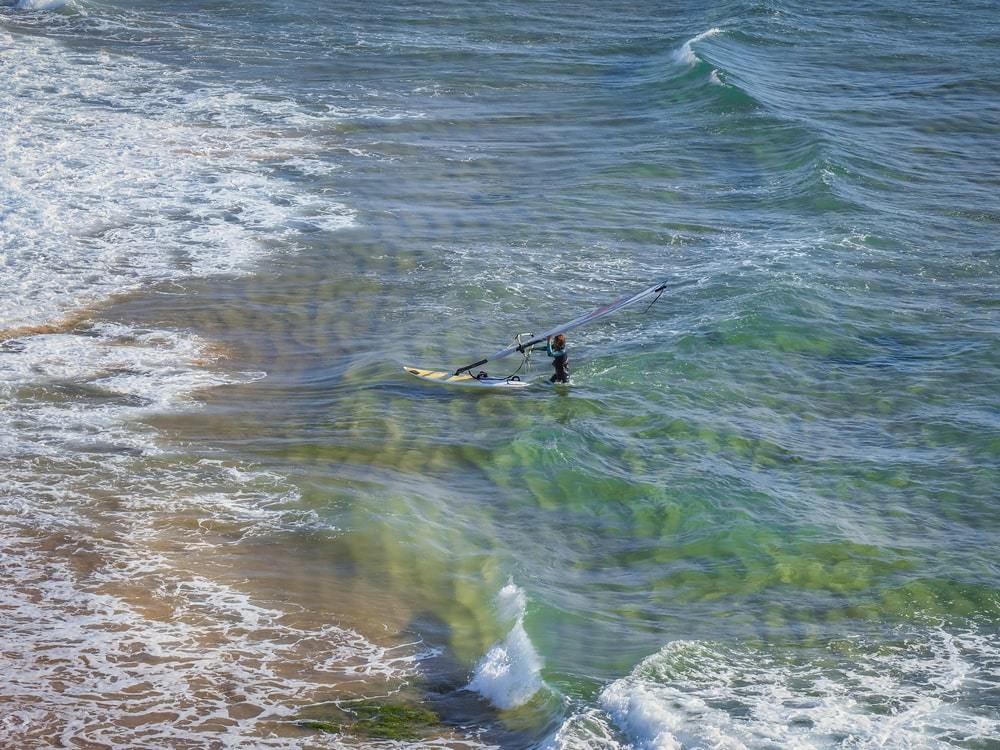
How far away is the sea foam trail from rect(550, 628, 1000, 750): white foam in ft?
2.48

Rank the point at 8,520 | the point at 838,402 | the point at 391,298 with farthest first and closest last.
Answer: the point at 391,298 → the point at 838,402 → the point at 8,520

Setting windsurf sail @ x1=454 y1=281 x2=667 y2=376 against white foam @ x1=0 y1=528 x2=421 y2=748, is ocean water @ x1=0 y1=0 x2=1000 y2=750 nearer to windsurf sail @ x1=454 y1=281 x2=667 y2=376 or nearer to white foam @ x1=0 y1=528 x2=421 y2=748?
white foam @ x1=0 y1=528 x2=421 y2=748

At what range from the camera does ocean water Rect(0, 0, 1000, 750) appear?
40.8 ft

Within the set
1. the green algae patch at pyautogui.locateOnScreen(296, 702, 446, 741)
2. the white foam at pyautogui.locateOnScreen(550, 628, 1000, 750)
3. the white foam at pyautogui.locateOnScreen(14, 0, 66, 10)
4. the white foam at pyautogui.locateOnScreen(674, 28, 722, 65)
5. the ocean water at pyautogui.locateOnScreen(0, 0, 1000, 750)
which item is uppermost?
the white foam at pyautogui.locateOnScreen(14, 0, 66, 10)

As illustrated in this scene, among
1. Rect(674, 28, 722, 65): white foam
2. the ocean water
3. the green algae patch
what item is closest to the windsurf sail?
the ocean water

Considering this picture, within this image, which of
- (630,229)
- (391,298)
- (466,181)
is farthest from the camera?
(466,181)

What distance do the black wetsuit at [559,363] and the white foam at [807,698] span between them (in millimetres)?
6850

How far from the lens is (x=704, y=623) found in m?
13.8

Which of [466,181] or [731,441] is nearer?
[731,441]

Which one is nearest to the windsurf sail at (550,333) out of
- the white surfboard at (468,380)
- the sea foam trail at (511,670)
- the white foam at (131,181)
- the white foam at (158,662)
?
the white surfboard at (468,380)

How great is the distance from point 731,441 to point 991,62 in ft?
87.1

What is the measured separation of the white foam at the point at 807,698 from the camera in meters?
11.6

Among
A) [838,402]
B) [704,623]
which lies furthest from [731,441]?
[704,623]

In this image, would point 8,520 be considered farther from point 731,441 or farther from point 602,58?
point 602,58
